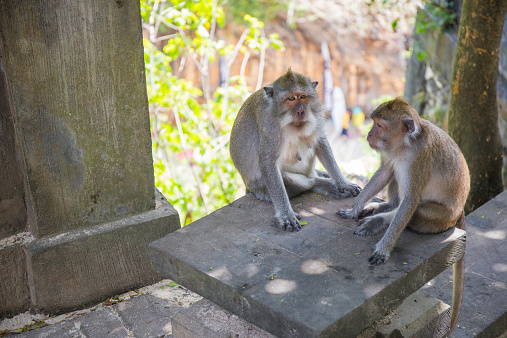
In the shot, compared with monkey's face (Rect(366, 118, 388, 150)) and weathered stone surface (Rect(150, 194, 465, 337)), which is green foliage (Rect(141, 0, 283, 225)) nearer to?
weathered stone surface (Rect(150, 194, 465, 337))

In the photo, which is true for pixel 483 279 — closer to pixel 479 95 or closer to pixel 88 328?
Result: pixel 479 95

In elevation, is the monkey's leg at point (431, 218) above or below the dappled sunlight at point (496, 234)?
above

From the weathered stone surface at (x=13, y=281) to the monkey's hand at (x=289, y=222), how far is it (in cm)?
185

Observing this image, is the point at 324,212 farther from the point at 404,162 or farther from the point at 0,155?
the point at 0,155

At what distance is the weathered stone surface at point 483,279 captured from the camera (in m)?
3.48

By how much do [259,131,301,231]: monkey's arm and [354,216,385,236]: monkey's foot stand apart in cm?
47

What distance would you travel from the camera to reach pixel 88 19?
318 cm

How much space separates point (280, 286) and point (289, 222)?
771 millimetres

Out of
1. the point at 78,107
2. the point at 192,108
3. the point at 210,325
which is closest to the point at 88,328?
the point at 210,325

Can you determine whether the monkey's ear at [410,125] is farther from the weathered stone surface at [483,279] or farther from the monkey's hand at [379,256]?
the weathered stone surface at [483,279]

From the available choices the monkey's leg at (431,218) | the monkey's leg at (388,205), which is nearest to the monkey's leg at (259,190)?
the monkey's leg at (388,205)

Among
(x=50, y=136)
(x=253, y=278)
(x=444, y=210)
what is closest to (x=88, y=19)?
(x=50, y=136)

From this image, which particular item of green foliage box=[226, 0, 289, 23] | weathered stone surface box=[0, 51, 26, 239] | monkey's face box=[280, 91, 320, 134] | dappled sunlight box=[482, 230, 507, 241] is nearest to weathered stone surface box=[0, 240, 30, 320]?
weathered stone surface box=[0, 51, 26, 239]

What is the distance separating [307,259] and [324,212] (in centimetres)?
77
